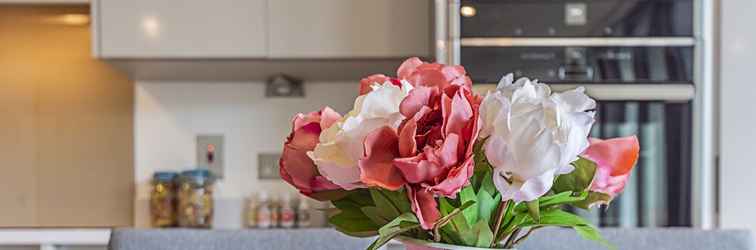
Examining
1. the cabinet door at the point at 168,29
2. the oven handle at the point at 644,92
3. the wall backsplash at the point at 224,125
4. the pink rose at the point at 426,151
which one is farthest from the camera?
the wall backsplash at the point at 224,125

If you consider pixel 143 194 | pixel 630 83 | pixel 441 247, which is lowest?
pixel 143 194

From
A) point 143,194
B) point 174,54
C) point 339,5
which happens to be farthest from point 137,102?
point 339,5

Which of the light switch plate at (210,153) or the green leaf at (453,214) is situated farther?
the light switch plate at (210,153)

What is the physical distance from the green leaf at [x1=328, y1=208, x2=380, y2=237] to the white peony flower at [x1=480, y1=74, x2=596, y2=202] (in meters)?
0.13

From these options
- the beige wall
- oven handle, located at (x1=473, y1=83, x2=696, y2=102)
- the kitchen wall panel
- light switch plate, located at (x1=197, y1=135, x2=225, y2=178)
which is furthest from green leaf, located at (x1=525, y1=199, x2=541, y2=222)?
the beige wall

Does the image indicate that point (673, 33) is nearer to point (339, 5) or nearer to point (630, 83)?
point (630, 83)

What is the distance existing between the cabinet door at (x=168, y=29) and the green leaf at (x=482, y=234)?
4.77ft

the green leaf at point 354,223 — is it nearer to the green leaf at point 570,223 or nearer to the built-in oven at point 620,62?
the green leaf at point 570,223

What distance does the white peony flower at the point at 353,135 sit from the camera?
0.54 metres

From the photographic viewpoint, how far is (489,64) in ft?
5.66

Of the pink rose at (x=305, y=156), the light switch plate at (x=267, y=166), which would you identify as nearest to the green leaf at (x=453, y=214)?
the pink rose at (x=305, y=156)

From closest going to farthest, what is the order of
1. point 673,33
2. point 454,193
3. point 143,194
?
point 454,193
point 673,33
point 143,194

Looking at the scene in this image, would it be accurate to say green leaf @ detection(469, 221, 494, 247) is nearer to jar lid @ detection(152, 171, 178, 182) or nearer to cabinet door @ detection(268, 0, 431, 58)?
cabinet door @ detection(268, 0, 431, 58)

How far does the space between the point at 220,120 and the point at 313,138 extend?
1755 mm
